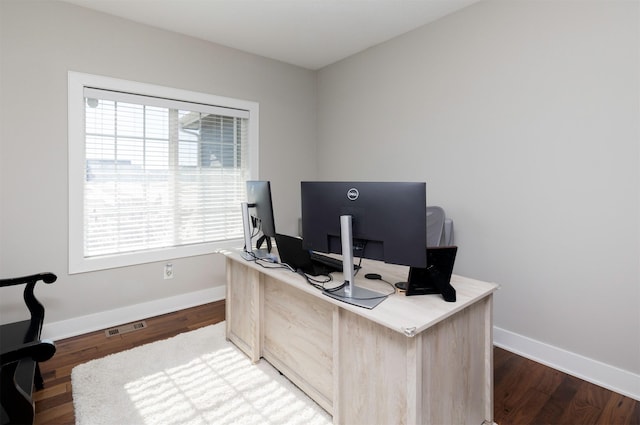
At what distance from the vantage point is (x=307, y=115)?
167 inches

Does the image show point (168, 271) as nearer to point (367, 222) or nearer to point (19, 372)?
point (19, 372)

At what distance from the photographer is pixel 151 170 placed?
10.3 feet

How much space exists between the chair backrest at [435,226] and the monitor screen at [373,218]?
37.4 inches

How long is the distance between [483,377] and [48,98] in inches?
139

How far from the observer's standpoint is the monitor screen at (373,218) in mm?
1403

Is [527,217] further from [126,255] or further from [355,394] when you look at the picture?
[126,255]

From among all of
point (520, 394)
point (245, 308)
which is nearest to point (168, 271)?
point (245, 308)

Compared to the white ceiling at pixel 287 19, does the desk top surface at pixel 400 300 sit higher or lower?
lower

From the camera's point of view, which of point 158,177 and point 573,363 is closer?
point 573,363

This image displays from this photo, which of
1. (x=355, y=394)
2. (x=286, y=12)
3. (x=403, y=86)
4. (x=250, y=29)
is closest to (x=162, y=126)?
(x=250, y=29)

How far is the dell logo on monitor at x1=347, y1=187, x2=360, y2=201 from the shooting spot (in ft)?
5.08

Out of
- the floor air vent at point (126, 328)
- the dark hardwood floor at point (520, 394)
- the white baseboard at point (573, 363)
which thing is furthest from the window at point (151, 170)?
the white baseboard at point (573, 363)

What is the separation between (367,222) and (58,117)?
2669mm

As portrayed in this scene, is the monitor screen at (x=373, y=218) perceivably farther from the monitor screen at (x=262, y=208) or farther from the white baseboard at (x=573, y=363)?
the white baseboard at (x=573, y=363)
